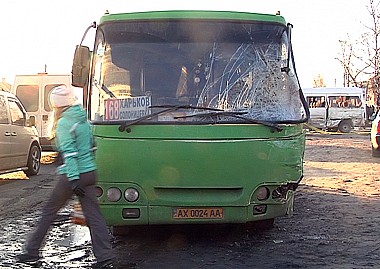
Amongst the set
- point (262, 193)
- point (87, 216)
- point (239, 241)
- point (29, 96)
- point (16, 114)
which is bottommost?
point (239, 241)

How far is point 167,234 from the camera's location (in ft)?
26.0

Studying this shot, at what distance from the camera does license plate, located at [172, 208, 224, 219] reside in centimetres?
667

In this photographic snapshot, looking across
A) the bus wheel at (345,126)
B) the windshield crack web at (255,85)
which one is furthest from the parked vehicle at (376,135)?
the bus wheel at (345,126)

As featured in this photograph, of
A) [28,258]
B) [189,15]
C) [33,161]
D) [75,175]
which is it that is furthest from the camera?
[33,161]

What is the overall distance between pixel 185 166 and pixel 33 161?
9430 millimetres

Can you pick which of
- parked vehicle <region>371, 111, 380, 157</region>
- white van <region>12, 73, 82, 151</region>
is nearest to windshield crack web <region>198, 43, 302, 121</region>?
parked vehicle <region>371, 111, 380, 157</region>

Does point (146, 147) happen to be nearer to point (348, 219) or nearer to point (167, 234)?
point (167, 234)

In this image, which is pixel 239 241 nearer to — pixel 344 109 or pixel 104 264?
pixel 104 264

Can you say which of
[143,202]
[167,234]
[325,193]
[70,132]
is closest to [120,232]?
[167,234]

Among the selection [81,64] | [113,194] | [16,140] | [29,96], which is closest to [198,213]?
[113,194]

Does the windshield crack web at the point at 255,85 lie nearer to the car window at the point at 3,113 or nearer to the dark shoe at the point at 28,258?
the dark shoe at the point at 28,258

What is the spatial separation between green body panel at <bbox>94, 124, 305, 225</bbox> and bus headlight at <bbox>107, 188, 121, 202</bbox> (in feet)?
0.14

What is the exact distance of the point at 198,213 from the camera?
670 cm

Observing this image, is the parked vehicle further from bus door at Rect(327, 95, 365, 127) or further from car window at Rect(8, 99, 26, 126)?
bus door at Rect(327, 95, 365, 127)
